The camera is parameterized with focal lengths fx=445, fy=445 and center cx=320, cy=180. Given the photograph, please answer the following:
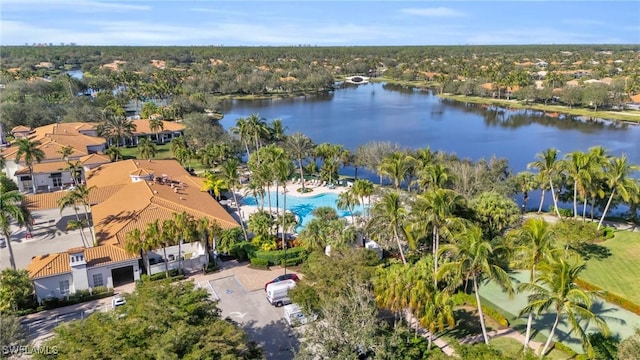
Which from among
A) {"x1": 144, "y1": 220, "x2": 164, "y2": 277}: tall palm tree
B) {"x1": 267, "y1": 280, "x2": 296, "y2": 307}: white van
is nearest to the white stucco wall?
{"x1": 144, "y1": 220, "x2": 164, "y2": 277}: tall palm tree

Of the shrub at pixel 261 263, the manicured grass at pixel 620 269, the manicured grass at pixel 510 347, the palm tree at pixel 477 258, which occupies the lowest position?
the shrub at pixel 261 263

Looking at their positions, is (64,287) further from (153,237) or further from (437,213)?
(437,213)

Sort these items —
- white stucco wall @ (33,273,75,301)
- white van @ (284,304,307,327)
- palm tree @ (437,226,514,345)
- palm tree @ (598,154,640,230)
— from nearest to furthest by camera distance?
palm tree @ (437,226,514,345) → white van @ (284,304,307,327) → white stucco wall @ (33,273,75,301) → palm tree @ (598,154,640,230)

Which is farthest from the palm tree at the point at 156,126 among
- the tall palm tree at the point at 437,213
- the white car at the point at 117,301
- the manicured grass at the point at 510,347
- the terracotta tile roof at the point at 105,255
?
the manicured grass at the point at 510,347

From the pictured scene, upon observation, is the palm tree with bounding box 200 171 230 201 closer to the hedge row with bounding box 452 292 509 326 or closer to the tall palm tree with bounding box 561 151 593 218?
the hedge row with bounding box 452 292 509 326

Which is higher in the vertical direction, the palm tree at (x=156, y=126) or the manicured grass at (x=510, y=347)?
the palm tree at (x=156, y=126)

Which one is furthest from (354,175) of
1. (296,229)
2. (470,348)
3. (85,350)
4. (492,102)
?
(492,102)

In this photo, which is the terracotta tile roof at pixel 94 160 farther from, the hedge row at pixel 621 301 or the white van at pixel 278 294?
the hedge row at pixel 621 301
